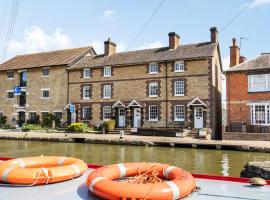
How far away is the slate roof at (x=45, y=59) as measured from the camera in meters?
38.2

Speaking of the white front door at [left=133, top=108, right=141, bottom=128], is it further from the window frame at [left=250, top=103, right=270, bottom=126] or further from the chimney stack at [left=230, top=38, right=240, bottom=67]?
the window frame at [left=250, top=103, right=270, bottom=126]

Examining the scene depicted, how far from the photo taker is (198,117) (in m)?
29.2

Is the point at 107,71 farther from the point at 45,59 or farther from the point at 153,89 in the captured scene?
the point at 45,59

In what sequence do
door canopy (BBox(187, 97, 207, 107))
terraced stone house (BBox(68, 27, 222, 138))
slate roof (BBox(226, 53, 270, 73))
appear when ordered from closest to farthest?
slate roof (BBox(226, 53, 270, 73)) < door canopy (BBox(187, 97, 207, 107)) < terraced stone house (BBox(68, 27, 222, 138))

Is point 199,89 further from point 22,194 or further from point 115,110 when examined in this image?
point 22,194

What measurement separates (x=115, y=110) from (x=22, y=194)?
1089 inches

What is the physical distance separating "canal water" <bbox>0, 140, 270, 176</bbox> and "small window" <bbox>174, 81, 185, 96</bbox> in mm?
10062

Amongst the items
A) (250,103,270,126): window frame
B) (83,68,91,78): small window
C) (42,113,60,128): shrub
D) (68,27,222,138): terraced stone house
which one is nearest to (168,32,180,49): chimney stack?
(68,27,222,138): terraced stone house

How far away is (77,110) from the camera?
35625mm

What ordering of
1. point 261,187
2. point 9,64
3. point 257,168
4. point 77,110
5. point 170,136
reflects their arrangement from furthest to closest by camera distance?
point 9,64
point 77,110
point 170,136
point 257,168
point 261,187

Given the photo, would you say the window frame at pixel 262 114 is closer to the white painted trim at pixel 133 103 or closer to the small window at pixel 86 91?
the white painted trim at pixel 133 103

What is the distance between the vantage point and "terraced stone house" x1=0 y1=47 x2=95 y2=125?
37281 millimetres

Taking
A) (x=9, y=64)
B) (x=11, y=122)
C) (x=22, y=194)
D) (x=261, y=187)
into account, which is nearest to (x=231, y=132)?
(x=261, y=187)

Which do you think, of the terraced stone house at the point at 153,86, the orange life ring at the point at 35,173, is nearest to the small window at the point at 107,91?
the terraced stone house at the point at 153,86
